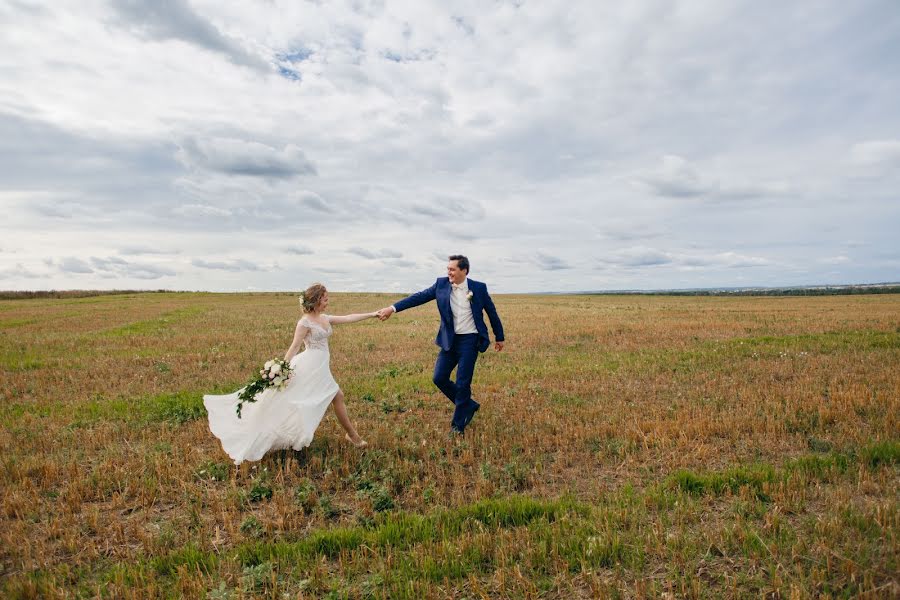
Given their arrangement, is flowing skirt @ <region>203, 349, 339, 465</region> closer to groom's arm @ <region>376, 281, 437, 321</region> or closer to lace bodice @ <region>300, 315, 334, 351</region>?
lace bodice @ <region>300, 315, 334, 351</region>

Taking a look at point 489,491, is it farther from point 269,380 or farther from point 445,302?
point 269,380

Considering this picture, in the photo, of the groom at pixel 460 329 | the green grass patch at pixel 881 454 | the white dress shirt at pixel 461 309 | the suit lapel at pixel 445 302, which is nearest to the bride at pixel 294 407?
the groom at pixel 460 329

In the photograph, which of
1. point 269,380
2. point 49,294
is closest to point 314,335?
point 269,380

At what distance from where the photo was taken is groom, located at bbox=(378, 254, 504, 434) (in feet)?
29.4

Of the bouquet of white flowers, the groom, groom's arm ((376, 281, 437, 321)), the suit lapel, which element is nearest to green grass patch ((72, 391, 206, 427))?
the bouquet of white flowers

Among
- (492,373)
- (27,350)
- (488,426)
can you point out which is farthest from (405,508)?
(27,350)

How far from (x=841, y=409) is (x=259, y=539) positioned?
32.6ft

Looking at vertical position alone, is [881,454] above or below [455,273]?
below

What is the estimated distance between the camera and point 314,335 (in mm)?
7973

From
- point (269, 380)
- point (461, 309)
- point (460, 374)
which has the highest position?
point (461, 309)

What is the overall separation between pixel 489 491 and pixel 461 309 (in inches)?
141

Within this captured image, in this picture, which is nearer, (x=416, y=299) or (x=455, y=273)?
(x=455, y=273)

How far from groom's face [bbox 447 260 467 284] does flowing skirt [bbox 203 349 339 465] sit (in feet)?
9.03

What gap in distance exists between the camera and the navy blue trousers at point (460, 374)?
888 cm
